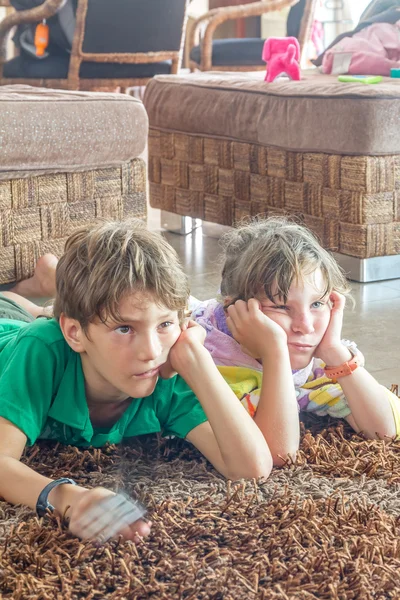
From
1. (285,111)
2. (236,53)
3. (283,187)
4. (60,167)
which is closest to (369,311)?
(283,187)

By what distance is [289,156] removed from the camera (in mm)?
2457

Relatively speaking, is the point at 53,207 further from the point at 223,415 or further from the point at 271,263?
the point at 223,415

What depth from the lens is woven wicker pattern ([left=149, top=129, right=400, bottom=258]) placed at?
2248 mm

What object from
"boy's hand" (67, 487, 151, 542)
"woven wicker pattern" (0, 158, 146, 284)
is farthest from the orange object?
"boy's hand" (67, 487, 151, 542)

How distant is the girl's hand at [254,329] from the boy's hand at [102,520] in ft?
1.08

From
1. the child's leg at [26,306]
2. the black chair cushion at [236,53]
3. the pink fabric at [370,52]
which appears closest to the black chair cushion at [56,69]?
the black chair cushion at [236,53]

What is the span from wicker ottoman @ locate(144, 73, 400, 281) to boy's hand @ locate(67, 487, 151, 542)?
4.77ft

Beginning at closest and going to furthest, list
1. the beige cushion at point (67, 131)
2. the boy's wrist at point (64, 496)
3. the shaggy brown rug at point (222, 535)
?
1. the shaggy brown rug at point (222, 535)
2. the boy's wrist at point (64, 496)
3. the beige cushion at point (67, 131)

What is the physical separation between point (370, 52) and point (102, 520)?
7.39 feet

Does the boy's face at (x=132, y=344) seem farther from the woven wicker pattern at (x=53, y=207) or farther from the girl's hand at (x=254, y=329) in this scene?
the woven wicker pattern at (x=53, y=207)

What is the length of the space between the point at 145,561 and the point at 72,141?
135 centimetres

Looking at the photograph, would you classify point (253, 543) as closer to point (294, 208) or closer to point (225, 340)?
point (225, 340)

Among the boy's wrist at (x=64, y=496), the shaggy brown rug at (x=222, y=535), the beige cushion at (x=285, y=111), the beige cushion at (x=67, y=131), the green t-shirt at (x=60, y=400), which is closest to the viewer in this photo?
the shaggy brown rug at (x=222, y=535)

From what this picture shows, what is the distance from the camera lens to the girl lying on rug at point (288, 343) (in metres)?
1.17
